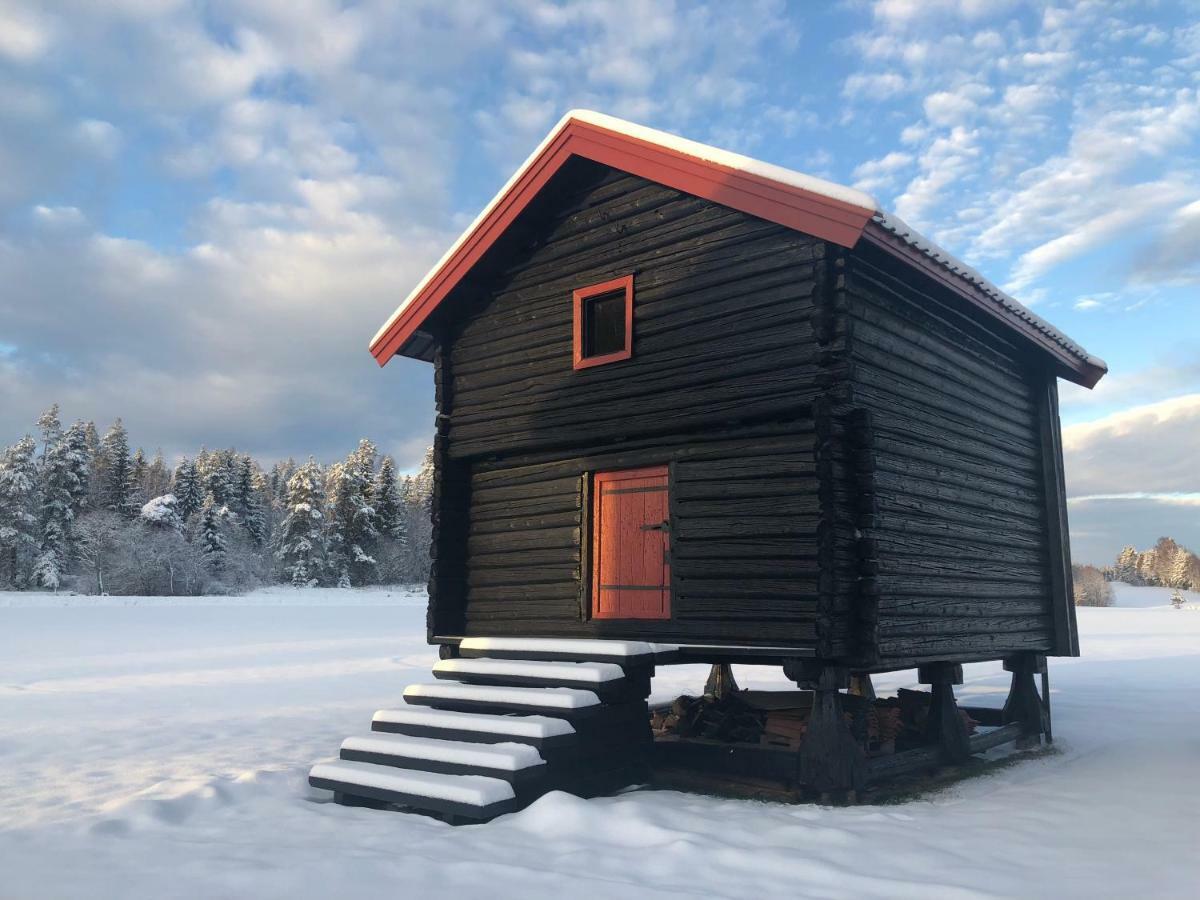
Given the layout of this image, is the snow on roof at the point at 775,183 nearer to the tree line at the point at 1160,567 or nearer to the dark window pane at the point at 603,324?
the dark window pane at the point at 603,324

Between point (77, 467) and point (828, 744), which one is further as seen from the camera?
point (77, 467)

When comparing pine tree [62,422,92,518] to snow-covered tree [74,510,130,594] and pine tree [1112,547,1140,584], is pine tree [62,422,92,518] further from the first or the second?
pine tree [1112,547,1140,584]

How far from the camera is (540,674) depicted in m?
9.47

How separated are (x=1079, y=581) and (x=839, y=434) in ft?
289

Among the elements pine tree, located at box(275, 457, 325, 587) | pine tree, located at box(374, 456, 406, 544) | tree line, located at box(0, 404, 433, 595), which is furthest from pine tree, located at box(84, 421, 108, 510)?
pine tree, located at box(374, 456, 406, 544)

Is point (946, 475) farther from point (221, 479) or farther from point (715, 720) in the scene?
point (221, 479)

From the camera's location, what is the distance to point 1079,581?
86188 millimetres

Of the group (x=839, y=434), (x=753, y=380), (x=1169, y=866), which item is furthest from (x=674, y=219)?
(x=1169, y=866)

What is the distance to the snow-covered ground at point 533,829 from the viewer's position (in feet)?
20.0

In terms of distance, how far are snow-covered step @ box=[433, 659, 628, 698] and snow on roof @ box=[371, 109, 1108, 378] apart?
4869 millimetres

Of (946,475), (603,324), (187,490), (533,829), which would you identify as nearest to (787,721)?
(946,475)

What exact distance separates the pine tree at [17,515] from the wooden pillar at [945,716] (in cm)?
5992

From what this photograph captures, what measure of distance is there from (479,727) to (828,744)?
3.31 m

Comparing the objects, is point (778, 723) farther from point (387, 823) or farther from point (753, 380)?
point (387, 823)
